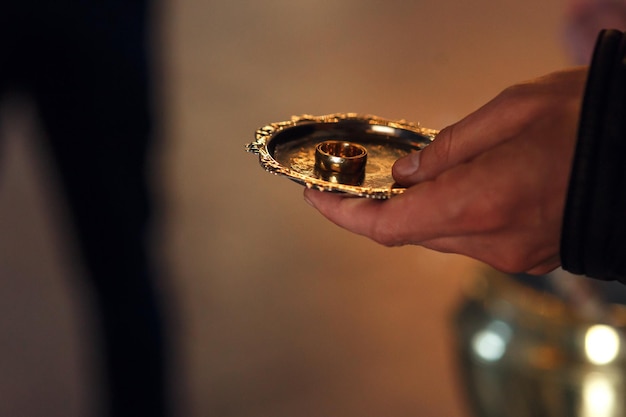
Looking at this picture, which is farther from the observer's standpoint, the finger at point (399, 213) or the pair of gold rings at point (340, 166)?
the pair of gold rings at point (340, 166)

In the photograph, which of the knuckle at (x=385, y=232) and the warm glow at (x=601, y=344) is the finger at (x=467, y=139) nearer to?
the knuckle at (x=385, y=232)

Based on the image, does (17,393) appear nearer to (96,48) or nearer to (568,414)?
(96,48)

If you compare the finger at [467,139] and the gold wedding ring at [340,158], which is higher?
the finger at [467,139]

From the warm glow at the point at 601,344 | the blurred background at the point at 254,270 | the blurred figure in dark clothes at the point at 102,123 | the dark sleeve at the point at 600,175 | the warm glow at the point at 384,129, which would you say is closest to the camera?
the dark sleeve at the point at 600,175

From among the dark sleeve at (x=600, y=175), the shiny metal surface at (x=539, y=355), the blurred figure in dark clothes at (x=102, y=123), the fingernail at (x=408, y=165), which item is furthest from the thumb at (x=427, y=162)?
the shiny metal surface at (x=539, y=355)

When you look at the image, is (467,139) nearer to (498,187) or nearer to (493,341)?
(498,187)

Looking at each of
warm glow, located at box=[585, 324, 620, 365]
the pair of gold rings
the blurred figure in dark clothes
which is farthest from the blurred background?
the pair of gold rings

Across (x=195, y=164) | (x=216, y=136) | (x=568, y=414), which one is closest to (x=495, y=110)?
(x=568, y=414)

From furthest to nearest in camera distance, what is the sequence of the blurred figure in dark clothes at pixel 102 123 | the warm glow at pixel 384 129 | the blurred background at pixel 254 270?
1. the blurred background at pixel 254 270
2. the blurred figure in dark clothes at pixel 102 123
3. the warm glow at pixel 384 129

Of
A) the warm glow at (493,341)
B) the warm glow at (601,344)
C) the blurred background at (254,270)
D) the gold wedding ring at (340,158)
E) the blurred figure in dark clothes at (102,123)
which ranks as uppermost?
Result: the gold wedding ring at (340,158)
